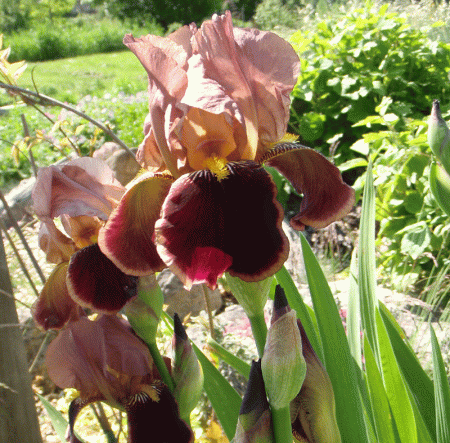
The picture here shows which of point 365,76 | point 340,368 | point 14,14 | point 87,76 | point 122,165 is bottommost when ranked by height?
point 87,76

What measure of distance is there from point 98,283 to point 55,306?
131mm

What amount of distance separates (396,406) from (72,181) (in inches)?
23.7

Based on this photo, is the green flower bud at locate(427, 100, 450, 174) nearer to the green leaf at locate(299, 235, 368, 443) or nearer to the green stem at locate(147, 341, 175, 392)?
the green leaf at locate(299, 235, 368, 443)

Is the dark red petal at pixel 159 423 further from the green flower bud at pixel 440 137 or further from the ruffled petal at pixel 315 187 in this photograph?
the green flower bud at pixel 440 137

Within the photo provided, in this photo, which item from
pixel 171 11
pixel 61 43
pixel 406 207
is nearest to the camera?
pixel 406 207

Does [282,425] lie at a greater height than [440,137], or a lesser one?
lesser

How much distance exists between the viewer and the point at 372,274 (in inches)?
33.3

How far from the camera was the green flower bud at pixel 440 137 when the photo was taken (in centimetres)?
80

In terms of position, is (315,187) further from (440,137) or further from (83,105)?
(83,105)

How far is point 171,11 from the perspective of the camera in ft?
55.8

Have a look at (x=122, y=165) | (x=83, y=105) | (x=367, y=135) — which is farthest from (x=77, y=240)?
(x=83, y=105)

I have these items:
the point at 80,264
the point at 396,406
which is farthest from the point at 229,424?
the point at 80,264

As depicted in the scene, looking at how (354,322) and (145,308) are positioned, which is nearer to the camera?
(145,308)

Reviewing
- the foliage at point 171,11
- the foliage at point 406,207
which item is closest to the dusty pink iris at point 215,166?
the foliage at point 406,207
